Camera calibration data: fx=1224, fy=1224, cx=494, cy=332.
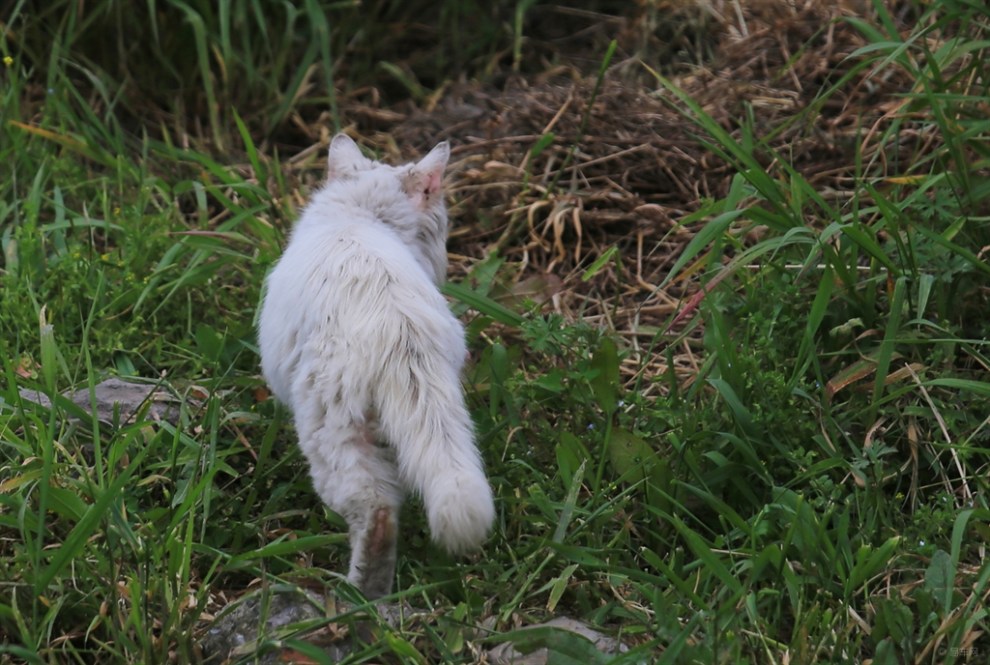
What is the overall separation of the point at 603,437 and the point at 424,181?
910mm

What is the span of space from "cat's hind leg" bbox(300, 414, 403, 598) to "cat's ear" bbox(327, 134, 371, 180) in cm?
104

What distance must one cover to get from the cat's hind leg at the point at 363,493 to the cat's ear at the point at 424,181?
90cm

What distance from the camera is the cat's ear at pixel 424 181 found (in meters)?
3.56

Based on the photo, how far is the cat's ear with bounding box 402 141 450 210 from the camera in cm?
356

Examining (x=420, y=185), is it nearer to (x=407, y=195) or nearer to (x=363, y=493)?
(x=407, y=195)

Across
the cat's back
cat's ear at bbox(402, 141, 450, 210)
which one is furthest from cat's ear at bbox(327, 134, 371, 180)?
the cat's back

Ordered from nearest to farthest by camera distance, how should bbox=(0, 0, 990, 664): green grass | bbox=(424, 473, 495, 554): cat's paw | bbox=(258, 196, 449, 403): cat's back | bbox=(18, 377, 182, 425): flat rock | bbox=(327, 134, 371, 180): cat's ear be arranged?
1. bbox=(424, 473, 495, 554): cat's paw
2. bbox=(0, 0, 990, 664): green grass
3. bbox=(258, 196, 449, 403): cat's back
4. bbox=(18, 377, 182, 425): flat rock
5. bbox=(327, 134, 371, 180): cat's ear

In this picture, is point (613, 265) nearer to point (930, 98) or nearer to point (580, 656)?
point (930, 98)

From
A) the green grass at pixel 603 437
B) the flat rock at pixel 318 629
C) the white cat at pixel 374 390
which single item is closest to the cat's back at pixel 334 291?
the white cat at pixel 374 390

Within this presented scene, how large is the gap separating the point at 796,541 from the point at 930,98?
57.7 inches

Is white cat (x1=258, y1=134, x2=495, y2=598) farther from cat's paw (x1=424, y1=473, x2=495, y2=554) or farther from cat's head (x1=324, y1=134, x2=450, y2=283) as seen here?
cat's head (x1=324, y1=134, x2=450, y2=283)

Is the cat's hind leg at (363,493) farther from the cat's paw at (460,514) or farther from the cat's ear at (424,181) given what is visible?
the cat's ear at (424,181)

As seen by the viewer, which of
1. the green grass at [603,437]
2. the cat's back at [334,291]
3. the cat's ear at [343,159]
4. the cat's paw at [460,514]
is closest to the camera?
the cat's paw at [460,514]

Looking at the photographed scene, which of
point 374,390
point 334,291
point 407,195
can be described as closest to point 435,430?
point 374,390
